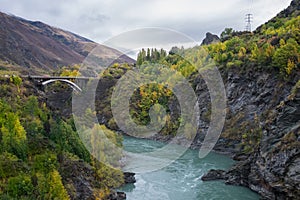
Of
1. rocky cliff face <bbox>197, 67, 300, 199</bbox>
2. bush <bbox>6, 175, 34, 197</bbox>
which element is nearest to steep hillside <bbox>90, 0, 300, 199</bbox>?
rocky cliff face <bbox>197, 67, 300, 199</bbox>

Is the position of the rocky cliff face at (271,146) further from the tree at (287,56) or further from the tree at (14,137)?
the tree at (14,137)

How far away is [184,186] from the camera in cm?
2469

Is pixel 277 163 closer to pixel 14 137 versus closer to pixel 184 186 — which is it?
pixel 184 186

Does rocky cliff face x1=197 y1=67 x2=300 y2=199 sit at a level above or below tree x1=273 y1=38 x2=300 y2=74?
below

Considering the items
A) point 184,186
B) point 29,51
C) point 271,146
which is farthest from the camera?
point 29,51

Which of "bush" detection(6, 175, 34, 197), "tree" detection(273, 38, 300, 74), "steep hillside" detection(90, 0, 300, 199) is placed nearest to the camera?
"bush" detection(6, 175, 34, 197)

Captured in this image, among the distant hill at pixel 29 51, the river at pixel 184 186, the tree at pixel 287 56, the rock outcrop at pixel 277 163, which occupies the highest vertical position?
the distant hill at pixel 29 51

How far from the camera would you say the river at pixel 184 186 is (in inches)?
893

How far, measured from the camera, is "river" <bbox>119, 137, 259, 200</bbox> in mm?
22688

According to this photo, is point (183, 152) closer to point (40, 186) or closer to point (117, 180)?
point (117, 180)

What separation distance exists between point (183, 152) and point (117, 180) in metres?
13.7

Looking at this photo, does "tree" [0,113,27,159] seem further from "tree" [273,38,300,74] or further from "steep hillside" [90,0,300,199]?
"tree" [273,38,300,74]

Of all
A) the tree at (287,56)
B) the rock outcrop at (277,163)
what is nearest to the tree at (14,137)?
the rock outcrop at (277,163)

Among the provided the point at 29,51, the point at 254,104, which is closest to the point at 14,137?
the point at 254,104
